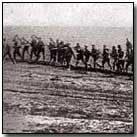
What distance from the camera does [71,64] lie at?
1.30m

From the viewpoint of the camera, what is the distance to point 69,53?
1.31m

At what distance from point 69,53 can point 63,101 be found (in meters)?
0.22

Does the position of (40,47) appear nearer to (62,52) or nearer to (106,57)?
(62,52)

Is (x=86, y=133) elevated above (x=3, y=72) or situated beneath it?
situated beneath

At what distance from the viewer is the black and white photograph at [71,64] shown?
1.29m

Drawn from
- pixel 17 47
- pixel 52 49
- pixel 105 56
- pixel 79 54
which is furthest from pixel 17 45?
pixel 105 56

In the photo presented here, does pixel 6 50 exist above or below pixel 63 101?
above

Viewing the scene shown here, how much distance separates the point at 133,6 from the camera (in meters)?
1.31

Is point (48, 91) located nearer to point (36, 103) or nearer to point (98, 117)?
point (36, 103)

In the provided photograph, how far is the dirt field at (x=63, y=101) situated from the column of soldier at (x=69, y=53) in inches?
1.8

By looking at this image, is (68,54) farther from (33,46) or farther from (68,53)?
(33,46)

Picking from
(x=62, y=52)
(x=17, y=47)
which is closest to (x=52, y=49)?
(x=62, y=52)

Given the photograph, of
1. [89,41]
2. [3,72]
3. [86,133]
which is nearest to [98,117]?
[86,133]

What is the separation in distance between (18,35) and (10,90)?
0.81 feet
